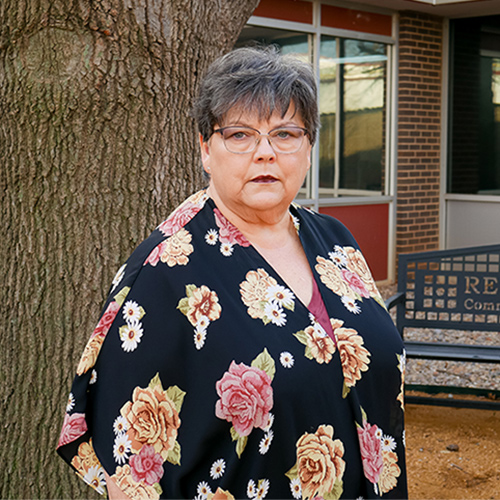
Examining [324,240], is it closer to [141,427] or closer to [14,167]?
[141,427]

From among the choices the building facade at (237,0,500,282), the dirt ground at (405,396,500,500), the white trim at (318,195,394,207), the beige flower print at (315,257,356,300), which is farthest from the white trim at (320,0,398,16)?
the beige flower print at (315,257,356,300)

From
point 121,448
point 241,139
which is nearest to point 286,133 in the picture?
point 241,139

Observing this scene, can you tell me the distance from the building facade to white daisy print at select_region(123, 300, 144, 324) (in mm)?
7443

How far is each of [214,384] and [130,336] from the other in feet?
0.78

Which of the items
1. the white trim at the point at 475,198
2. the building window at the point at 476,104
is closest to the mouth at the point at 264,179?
the white trim at the point at 475,198

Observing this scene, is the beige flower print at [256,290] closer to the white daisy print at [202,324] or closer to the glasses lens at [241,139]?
the white daisy print at [202,324]

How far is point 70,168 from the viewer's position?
113 inches

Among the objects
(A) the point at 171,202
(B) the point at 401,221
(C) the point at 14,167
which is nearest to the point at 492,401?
(A) the point at 171,202

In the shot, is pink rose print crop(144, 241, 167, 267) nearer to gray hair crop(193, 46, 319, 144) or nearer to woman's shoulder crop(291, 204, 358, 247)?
gray hair crop(193, 46, 319, 144)

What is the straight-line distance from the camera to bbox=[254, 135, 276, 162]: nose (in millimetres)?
1964

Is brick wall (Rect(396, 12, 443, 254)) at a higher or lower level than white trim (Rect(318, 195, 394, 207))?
higher

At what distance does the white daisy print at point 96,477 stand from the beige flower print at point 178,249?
0.58 metres

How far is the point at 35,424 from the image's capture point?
9.82ft

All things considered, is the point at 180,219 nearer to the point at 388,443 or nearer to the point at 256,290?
the point at 256,290
